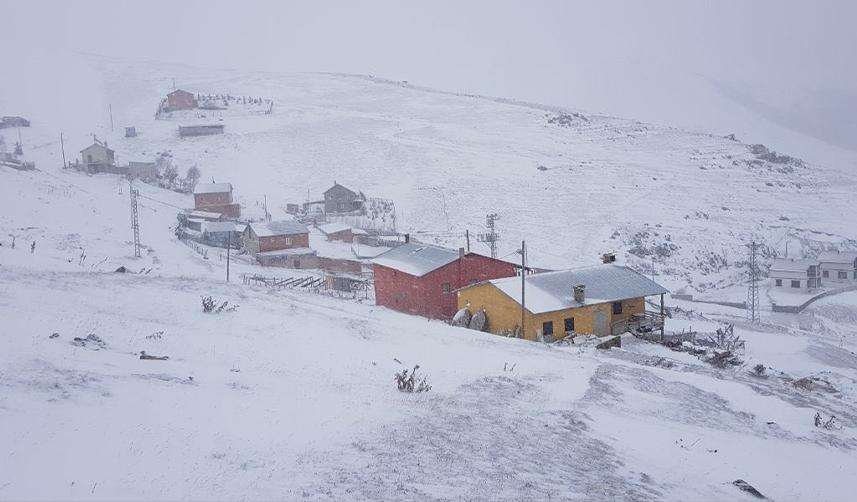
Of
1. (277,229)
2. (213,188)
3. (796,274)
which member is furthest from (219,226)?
(796,274)

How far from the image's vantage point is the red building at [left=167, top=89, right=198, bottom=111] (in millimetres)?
117375

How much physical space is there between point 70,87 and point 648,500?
164 m

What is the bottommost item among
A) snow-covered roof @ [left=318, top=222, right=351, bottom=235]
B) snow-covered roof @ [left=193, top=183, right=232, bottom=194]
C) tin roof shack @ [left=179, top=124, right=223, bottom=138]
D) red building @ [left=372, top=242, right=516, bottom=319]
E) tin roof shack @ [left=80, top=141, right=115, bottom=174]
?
red building @ [left=372, top=242, right=516, bottom=319]

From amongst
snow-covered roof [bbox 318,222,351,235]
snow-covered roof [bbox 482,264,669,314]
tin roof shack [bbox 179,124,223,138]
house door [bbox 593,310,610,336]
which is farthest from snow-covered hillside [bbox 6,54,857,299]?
house door [bbox 593,310,610,336]

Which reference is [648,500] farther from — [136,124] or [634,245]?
[136,124]

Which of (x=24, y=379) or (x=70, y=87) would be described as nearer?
(x=24, y=379)

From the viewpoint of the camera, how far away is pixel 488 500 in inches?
436

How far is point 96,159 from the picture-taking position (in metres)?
78.9

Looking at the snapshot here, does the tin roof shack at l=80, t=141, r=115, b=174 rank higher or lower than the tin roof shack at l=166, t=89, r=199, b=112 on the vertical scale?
lower

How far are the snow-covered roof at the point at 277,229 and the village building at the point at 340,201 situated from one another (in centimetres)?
1666

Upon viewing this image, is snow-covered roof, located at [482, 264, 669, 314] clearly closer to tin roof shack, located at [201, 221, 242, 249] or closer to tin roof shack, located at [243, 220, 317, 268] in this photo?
tin roof shack, located at [243, 220, 317, 268]

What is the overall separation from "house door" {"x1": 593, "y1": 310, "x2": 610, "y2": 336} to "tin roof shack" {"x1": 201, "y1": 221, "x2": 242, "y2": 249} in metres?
36.6

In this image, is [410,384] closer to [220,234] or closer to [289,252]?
[289,252]

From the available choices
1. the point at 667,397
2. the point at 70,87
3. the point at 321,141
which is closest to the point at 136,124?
the point at 321,141
